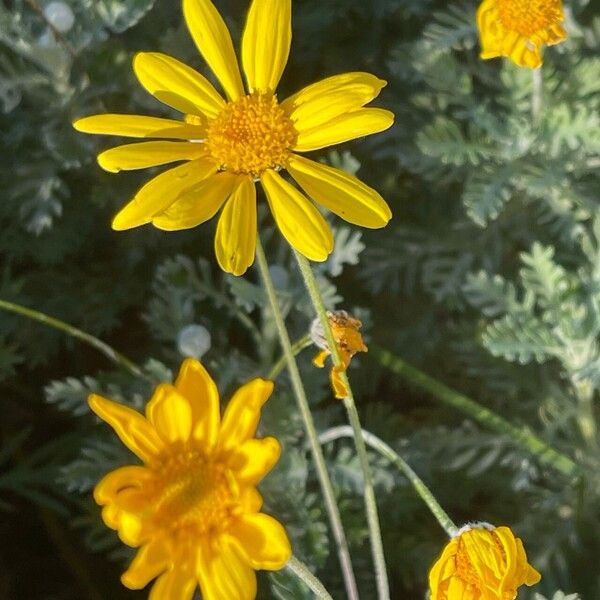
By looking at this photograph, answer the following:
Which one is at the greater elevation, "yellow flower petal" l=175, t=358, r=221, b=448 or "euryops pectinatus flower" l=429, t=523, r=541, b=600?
"yellow flower petal" l=175, t=358, r=221, b=448

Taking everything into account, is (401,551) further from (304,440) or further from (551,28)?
(551,28)

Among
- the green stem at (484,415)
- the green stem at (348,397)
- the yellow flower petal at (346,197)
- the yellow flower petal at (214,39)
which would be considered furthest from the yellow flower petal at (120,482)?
the green stem at (484,415)

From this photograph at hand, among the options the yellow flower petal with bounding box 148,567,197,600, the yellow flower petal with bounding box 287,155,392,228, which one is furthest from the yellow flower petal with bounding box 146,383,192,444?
the yellow flower petal with bounding box 287,155,392,228

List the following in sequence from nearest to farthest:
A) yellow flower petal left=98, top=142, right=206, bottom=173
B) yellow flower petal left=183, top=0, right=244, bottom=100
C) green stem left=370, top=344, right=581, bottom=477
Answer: yellow flower petal left=98, top=142, right=206, bottom=173
yellow flower petal left=183, top=0, right=244, bottom=100
green stem left=370, top=344, right=581, bottom=477

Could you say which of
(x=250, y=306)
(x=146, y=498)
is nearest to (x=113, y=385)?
(x=250, y=306)

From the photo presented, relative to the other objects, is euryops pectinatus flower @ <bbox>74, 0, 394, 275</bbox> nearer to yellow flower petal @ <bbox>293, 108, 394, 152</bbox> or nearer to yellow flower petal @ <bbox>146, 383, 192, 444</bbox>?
yellow flower petal @ <bbox>293, 108, 394, 152</bbox>
